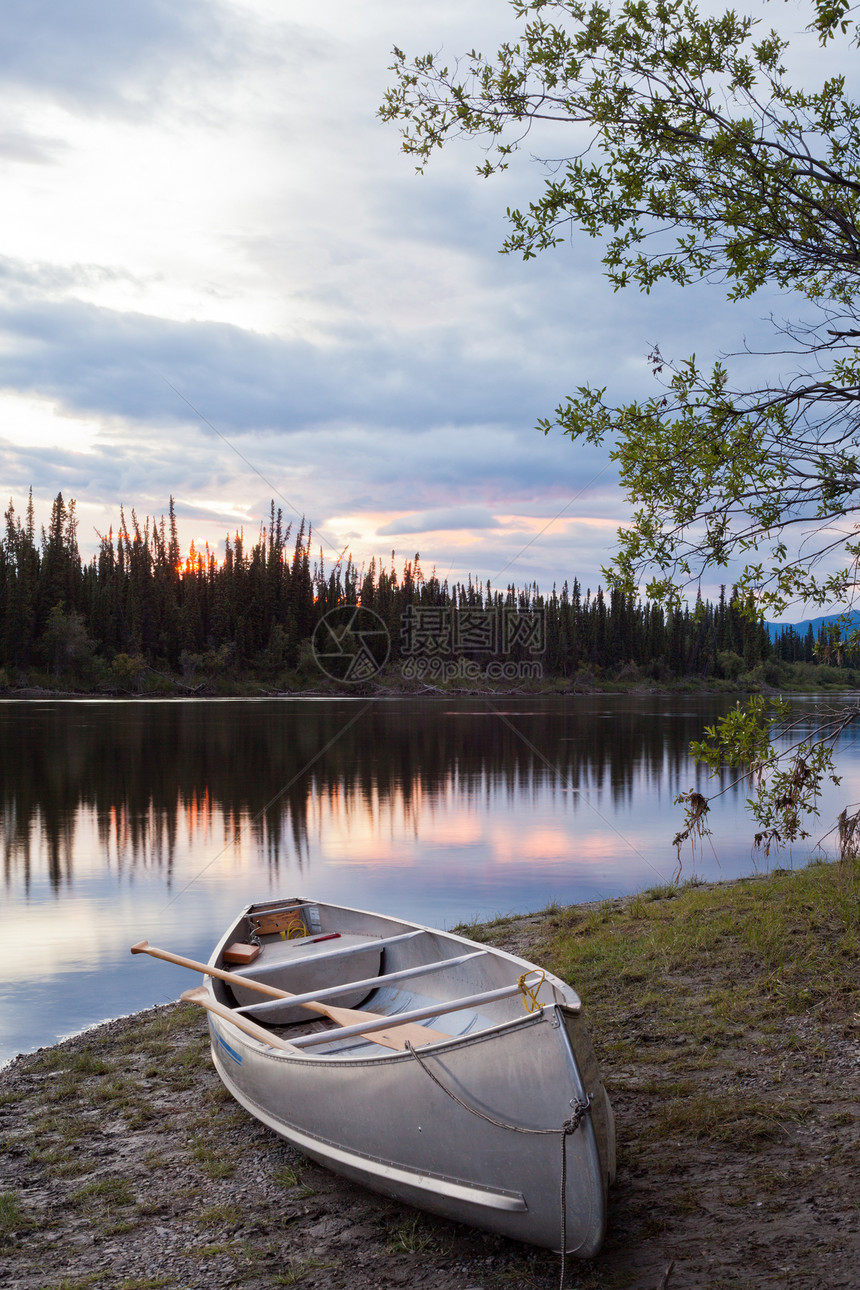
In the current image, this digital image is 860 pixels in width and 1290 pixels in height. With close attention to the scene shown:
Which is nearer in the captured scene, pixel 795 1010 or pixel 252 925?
pixel 795 1010

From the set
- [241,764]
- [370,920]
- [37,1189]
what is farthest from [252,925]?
Result: [241,764]

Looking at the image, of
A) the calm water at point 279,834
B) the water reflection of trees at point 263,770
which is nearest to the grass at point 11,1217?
the calm water at point 279,834

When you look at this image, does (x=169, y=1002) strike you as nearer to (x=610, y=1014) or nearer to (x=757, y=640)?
(x=610, y=1014)

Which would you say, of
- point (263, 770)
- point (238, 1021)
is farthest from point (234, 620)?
point (238, 1021)

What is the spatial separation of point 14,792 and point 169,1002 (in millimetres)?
19469

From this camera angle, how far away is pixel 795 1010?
7.12m

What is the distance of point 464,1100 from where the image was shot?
463cm

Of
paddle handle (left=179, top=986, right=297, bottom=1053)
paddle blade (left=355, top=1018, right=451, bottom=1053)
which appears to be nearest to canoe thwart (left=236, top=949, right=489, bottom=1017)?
paddle handle (left=179, top=986, right=297, bottom=1053)

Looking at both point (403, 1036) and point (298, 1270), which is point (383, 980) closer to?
point (403, 1036)

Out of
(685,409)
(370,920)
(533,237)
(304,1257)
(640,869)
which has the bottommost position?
(640,869)

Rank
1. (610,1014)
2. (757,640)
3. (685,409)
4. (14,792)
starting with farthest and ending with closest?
(757,640) → (14,792) → (610,1014) → (685,409)

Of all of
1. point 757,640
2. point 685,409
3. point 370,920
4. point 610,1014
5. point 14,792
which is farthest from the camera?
point 757,640

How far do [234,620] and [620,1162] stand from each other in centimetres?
10313

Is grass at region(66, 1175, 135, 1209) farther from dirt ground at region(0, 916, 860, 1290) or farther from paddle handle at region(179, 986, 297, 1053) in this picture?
paddle handle at region(179, 986, 297, 1053)
